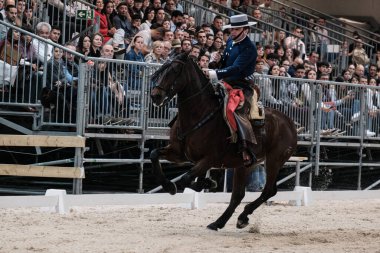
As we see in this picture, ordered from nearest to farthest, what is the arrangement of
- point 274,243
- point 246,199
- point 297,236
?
point 274,243 → point 297,236 → point 246,199

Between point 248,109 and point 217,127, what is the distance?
0.64 meters

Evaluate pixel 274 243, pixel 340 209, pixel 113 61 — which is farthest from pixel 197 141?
pixel 340 209

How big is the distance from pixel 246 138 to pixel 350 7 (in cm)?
2100

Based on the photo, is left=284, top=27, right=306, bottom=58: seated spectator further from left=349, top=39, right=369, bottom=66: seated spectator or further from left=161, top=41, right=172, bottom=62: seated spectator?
left=161, top=41, right=172, bottom=62: seated spectator

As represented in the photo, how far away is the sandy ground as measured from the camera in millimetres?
11508

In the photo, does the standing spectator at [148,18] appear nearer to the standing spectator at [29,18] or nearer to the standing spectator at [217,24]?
the standing spectator at [217,24]

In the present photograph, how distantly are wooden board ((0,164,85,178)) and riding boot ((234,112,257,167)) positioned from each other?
3.24 m

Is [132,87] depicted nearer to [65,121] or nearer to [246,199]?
[65,121]

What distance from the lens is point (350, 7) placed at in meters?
33.6

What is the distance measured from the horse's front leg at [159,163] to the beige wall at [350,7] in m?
20.5

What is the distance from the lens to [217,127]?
13.5 meters

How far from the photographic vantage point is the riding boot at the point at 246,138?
1351cm

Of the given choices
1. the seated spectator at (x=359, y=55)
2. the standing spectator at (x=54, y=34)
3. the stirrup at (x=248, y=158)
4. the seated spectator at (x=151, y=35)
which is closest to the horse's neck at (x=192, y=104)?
the stirrup at (x=248, y=158)

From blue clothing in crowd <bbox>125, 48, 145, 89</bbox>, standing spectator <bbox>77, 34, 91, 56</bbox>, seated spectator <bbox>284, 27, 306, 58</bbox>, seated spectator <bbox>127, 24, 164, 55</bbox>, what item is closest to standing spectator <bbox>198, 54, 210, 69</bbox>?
seated spectator <bbox>127, 24, 164, 55</bbox>
